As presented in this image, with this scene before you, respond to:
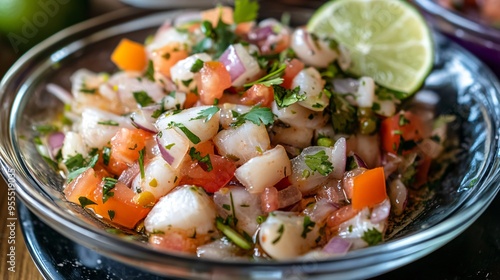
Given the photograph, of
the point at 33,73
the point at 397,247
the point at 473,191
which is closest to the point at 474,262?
the point at 473,191

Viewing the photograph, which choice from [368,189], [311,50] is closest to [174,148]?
[368,189]

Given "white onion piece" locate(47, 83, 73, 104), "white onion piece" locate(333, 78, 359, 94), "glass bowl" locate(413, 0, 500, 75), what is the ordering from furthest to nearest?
1. "glass bowl" locate(413, 0, 500, 75)
2. "white onion piece" locate(47, 83, 73, 104)
3. "white onion piece" locate(333, 78, 359, 94)

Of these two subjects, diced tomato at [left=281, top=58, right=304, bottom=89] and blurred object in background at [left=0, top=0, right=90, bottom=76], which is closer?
diced tomato at [left=281, top=58, right=304, bottom=89]

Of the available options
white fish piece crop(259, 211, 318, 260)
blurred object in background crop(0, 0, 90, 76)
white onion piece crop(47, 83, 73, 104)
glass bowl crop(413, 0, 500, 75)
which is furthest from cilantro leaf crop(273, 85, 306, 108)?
blurred object in background crop(0, 0, 90, 76)

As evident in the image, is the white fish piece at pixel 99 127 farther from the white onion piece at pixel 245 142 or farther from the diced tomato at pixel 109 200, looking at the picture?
the white onion piece at pixel 245 142

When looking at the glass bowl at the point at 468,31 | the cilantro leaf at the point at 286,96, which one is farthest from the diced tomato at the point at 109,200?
the glass bowl at the point at 468,31

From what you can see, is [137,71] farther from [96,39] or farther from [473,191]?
[473,191]

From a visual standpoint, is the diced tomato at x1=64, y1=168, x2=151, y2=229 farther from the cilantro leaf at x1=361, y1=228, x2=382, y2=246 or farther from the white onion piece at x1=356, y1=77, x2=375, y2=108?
the white onion piece at x1=356, y1=77, x2=375, y2=108
